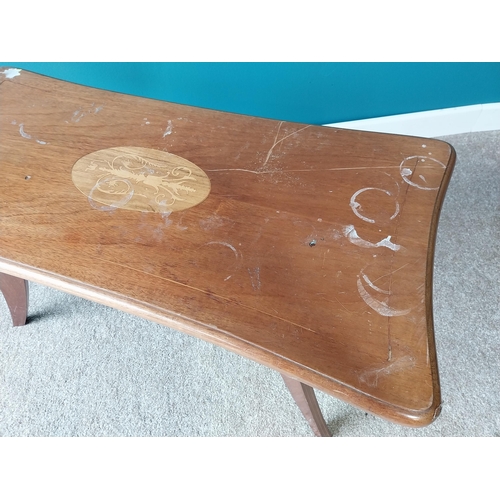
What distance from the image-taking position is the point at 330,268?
801 mm

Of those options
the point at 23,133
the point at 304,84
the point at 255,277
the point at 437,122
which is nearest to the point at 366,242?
the point at 255,277

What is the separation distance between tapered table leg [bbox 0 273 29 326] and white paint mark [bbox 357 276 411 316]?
756 mm

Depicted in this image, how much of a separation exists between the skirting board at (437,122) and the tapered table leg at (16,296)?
1.08m

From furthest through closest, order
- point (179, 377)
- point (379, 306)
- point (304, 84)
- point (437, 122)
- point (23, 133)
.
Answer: point (437, 122), point (304, 84), point (179, 377), point (23, 133), point (379, 306)

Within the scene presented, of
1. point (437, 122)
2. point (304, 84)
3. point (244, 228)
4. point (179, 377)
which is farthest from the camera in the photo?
point (437, 122)

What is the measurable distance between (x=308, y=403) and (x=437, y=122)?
3.94 ft

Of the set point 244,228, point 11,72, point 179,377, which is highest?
point 11,72

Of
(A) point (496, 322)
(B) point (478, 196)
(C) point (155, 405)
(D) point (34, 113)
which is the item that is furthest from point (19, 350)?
(B) point (478, 196)

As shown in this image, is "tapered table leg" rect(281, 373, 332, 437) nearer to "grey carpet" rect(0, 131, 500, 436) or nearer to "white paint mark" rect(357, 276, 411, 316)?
"grey carpet" rect(0, 131, 500, 436)

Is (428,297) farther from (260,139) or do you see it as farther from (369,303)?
(260,139)

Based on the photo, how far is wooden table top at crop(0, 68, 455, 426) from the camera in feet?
2.31

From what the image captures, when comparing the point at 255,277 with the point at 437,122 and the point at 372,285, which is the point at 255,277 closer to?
the point at 372,285

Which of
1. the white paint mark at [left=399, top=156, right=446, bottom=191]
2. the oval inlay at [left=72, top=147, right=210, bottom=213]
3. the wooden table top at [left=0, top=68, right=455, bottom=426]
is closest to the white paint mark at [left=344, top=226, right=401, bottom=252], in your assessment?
the wooden table top at [left=0, top=68, right=455, bottom=426]

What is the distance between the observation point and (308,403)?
92cm
